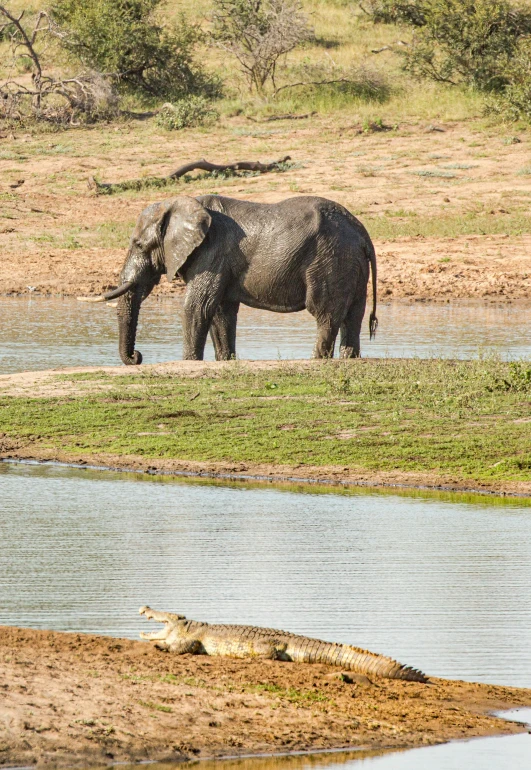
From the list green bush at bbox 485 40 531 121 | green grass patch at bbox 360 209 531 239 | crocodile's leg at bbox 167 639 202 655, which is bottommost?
green grass patch at bbox 360 209 531 239

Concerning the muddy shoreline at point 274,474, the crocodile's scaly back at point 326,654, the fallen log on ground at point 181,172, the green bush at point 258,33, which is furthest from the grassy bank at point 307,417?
the green bush at point 258,33

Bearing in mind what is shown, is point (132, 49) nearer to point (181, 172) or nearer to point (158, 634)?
point (181, 172)

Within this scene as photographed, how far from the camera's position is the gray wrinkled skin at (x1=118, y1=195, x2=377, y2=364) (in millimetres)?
15258

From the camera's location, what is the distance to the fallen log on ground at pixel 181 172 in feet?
89.1

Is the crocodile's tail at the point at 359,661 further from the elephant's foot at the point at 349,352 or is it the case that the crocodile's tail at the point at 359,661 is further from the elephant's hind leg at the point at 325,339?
the elephant's foot at the point at 349,352

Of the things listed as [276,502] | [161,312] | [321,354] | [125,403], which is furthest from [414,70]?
[276,502]

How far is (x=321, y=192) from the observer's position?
85.0 feet

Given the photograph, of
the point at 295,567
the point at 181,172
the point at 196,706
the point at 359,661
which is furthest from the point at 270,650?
the point at 181,172

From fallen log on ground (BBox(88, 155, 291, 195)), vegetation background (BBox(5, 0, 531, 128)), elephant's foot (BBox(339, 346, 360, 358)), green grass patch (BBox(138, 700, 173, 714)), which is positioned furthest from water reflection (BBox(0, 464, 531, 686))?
vegetation background (BBox(5, 0, 531, 128))

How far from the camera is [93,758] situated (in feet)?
17.4

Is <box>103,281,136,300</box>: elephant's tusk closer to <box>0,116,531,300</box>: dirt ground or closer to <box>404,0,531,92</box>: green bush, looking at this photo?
<box>0,116,531,300</box>: dirt ground

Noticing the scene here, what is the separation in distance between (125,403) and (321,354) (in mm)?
3039

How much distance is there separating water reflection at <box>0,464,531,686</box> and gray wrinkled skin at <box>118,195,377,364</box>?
178 inches

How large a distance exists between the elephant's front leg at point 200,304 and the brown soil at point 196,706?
350 inches
